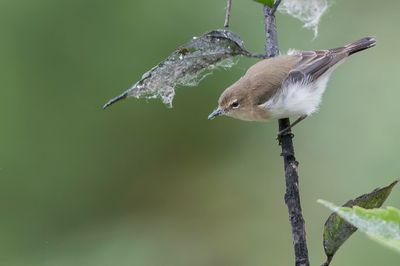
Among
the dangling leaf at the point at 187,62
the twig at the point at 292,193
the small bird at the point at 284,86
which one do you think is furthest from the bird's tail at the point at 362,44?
the dangling leaf at the point at 187,62

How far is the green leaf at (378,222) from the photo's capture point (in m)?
0.28

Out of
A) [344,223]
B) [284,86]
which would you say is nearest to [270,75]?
[284,86]

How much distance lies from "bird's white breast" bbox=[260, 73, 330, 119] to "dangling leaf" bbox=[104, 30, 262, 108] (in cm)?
69

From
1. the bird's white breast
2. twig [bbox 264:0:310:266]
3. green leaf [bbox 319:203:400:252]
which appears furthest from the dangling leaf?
the bird's white breast

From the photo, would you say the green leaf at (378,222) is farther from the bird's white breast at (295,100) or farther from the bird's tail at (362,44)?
the bird's tail at (362,44)

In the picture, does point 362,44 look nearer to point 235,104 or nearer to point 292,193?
point 235,104

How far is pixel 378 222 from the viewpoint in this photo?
0.96ft

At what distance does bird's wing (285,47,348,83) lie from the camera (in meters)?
1.43

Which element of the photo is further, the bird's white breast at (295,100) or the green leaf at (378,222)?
the bird's white breast at (295,100)

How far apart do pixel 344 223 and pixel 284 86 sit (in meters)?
0.94

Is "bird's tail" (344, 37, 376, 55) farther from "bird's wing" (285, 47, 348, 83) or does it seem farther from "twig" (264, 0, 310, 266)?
"twig" (264, 0, 310, 266)

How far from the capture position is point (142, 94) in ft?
1.88

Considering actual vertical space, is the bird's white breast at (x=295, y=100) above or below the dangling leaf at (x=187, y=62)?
above

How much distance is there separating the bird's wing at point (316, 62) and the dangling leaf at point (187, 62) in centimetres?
82
